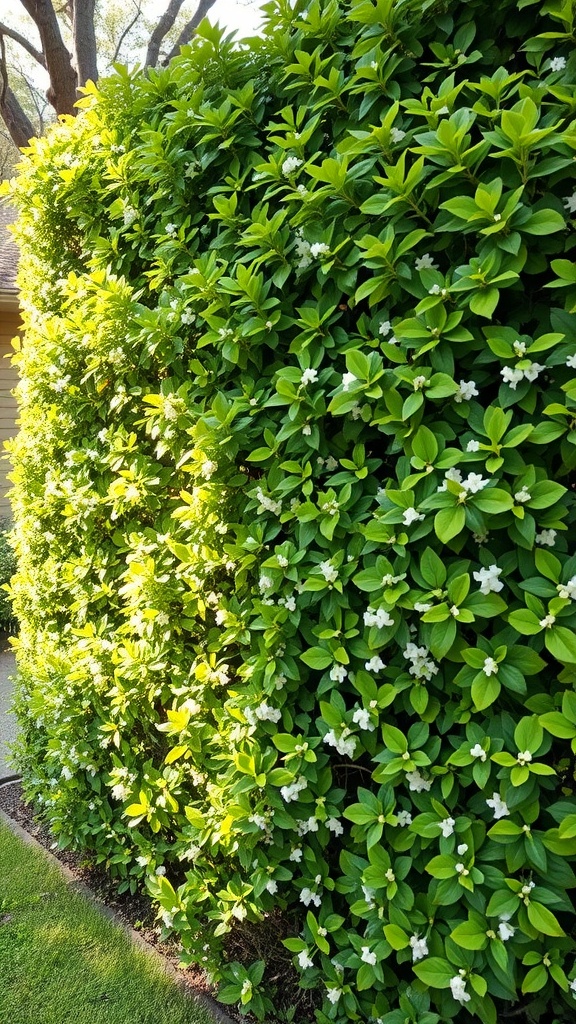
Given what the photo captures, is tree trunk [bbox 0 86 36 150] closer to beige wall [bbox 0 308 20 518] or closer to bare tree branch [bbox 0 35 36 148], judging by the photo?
bare tree branch [bbox 0 35 36 148]

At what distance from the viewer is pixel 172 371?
2.61 metres

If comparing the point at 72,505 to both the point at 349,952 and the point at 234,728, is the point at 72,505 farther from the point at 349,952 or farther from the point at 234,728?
the point at 349,952

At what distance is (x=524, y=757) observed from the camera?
1.51 m

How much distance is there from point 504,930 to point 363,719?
0.57 meters

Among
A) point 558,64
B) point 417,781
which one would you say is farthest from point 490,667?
point 558,64

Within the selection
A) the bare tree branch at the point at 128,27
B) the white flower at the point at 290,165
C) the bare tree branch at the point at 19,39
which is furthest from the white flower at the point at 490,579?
the bare tree branch at the point at 128,27

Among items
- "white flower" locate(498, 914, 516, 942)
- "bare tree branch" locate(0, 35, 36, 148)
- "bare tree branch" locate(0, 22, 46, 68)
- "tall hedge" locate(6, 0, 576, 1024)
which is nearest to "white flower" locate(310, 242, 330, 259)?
"tall hedge" locate(6, 0, 576, 1024)

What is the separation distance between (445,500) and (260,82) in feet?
5.24

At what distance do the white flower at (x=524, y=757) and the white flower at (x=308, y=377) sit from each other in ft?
3.61

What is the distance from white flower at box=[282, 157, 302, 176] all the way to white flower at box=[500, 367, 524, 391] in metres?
0.89

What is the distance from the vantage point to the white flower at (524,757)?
4.93 feet

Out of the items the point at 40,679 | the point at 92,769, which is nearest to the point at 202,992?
the point at 92,769

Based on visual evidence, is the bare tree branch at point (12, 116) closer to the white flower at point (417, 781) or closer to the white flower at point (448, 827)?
the white flower at point (417, 781)

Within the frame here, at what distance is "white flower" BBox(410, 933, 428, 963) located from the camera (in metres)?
Result: 1.69
